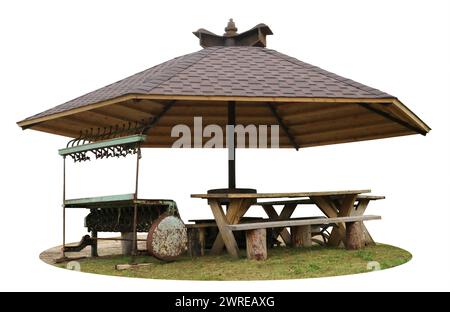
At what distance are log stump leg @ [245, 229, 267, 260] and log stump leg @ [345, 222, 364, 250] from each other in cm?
196

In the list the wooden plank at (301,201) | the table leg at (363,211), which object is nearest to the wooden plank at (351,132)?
the wooden plank at (301,201)

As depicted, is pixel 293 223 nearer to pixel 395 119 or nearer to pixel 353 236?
pixel 353 236

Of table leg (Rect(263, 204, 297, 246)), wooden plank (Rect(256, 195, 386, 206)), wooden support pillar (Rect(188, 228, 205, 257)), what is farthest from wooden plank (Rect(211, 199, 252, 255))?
table leg (Rect(263, 204, 297, 246))

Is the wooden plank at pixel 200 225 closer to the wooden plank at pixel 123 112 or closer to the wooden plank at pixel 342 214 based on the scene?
the wooden plank at pixel 342 214

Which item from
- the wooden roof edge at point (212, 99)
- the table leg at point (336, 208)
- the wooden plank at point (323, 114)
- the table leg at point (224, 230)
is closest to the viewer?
the wooden roof edge at point (212, 99)

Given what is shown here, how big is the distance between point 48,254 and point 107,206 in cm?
210

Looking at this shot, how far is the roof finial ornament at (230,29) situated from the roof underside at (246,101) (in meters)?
0.70

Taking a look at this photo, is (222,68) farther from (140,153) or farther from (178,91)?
(140,153)

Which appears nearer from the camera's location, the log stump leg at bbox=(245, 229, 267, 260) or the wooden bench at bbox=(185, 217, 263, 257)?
the log stump leg at bbox=(245, 229, 267, 260)

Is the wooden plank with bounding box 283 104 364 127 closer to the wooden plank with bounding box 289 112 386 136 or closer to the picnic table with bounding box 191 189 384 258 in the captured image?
the wooden plank with bounding box 289 112 386 136

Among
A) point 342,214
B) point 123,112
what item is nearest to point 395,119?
point 342,214

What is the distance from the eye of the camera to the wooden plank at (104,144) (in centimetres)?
889

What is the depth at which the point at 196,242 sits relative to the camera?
9922 millimetres

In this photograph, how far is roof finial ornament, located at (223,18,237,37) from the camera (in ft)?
39.2
